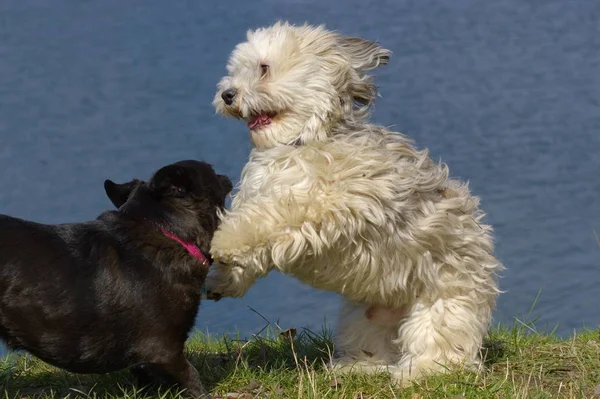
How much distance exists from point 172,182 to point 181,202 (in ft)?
0.35

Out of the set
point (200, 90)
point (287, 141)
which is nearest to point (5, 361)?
point (287, 141)

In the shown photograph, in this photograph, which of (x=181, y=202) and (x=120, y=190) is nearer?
(x=181, y=202)

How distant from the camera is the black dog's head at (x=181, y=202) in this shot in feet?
17.3

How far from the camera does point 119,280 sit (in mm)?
4992

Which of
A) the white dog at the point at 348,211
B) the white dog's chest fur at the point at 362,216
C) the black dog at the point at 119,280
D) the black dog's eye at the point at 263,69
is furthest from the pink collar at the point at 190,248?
the black dog's eye at the point at 263,69

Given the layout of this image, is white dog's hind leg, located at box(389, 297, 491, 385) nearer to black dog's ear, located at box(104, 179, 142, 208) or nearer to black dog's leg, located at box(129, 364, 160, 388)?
black dog's leg, located at box(129, 364, 160, 388)

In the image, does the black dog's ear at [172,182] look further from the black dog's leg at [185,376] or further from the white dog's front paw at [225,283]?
the black dog's leg at [185,376]

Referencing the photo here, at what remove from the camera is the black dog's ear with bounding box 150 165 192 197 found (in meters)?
5.28

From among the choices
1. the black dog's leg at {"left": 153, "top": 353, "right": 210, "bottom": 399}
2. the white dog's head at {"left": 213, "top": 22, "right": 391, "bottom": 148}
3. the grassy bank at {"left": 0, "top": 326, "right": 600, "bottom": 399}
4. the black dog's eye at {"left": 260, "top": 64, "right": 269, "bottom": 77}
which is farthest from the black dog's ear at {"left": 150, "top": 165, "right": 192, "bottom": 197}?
the grassy bank at {"left": 0, "top": 326, "right": 600, "bottom": 399}

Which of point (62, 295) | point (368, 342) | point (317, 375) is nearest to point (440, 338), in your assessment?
point (368, 342)

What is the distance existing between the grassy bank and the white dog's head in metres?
1.17

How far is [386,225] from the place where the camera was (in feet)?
17.2

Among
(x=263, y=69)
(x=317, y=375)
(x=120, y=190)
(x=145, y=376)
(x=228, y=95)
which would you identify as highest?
(x=263, y=69)

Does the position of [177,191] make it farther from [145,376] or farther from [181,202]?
[145,376]
